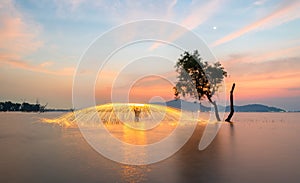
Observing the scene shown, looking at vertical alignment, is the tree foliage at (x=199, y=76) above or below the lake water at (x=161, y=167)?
above

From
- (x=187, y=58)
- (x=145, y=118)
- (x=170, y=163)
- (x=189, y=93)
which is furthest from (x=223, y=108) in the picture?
(x=170, y=163)

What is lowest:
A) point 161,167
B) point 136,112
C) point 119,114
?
point 161,167

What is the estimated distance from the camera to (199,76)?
126 feet

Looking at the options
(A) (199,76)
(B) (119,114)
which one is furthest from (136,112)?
(A) (199,76)

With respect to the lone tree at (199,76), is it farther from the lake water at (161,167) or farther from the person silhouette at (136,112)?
the lake water at (161,167)

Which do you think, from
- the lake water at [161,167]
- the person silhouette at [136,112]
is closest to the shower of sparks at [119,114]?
the person silhouette at [136,112]

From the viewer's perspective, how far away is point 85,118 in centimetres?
3853

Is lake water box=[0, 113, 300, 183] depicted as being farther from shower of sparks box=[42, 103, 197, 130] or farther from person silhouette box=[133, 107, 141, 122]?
person silhouette box=[133, 107, 141, 122]

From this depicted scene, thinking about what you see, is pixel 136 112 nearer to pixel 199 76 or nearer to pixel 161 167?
pixel 199 76

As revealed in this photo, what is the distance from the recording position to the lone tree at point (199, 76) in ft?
125

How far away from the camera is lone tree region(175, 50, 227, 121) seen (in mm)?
38156

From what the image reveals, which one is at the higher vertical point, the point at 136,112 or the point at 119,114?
the point at 136,112

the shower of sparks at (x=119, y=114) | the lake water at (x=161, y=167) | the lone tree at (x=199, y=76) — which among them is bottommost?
the lake water at (x=161, y=167)

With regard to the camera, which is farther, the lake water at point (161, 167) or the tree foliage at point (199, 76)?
the tree foliage at point (199, 76)
